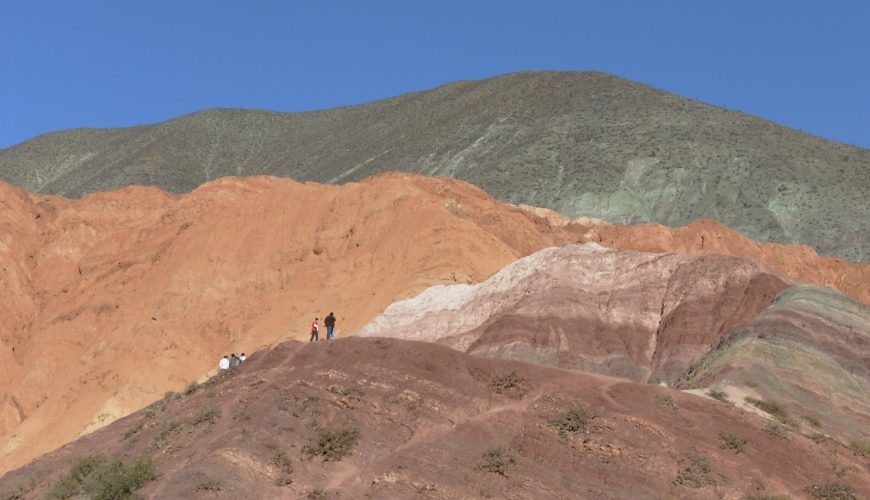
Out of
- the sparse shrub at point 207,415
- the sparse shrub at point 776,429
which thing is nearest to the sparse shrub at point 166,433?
the sparse shrub at point 207,415

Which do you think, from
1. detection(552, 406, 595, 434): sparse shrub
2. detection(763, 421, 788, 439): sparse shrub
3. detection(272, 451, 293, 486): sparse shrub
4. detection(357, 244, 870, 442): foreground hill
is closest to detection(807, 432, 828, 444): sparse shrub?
detection(763, 421, 788, 439): sparse shrub

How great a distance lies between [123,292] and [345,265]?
367 inches

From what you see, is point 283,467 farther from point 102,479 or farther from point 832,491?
point 832,491

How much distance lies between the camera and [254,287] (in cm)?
4688

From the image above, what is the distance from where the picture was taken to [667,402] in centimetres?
2347

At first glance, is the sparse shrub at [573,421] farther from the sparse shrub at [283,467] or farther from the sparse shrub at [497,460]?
the sparse shrub at [283,467]

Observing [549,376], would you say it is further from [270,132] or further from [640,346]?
[270,132]

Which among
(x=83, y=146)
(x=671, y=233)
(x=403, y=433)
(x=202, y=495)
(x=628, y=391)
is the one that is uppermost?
(x=83, y=146)

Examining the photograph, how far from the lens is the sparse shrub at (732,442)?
2238cm

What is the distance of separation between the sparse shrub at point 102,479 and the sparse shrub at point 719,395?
1125cm

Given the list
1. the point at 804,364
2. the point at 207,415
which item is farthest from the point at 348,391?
the point at 804,364

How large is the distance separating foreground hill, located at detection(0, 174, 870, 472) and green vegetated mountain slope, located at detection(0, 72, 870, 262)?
3649 centimetres

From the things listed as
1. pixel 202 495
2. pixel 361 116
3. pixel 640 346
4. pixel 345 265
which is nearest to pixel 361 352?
pixel 202 495

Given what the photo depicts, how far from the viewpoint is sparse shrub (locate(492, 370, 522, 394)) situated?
A: 2436 centimetres
